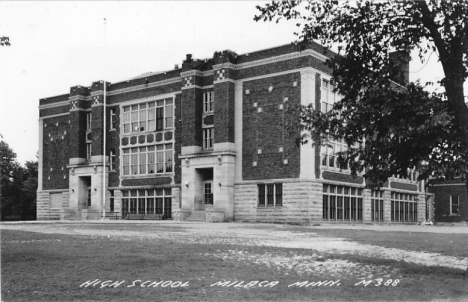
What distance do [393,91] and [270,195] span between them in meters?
31.6

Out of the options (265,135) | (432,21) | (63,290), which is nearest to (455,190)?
(265,135)

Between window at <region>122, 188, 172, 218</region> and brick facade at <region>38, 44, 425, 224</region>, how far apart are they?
0.32 ft

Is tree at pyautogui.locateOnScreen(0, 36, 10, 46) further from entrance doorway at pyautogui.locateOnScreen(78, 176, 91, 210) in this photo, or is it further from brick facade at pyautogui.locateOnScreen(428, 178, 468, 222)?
brick facade at pyautogui.locateOnScreen(428, 178, 468, 222)

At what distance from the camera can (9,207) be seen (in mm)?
69250

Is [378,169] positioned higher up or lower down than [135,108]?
lower down

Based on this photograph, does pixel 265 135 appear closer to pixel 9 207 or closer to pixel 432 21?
pixel 432 21

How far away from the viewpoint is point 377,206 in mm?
49844

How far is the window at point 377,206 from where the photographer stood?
48750 millimetres

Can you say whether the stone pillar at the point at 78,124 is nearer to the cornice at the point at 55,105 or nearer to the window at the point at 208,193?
the cornice at the point at 55,105

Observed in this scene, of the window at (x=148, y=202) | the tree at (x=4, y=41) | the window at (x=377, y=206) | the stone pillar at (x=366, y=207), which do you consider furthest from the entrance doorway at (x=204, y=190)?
the tree at (x=4, y=41)

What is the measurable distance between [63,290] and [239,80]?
3688 centimetres

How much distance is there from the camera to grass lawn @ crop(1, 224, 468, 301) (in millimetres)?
7836

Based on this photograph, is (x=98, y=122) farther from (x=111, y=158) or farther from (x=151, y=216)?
(x=151, y=216)

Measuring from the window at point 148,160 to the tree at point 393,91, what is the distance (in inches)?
1508
